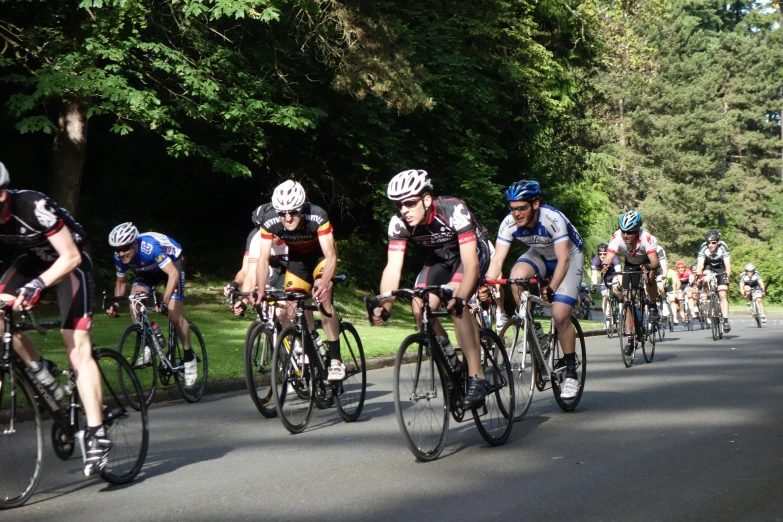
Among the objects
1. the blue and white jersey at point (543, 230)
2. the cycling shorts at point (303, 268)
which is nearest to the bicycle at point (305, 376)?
the cycling shorts at point (303, 268)

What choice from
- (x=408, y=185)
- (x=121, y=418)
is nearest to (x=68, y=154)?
(x=408, y=185)

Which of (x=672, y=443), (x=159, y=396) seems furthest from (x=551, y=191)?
(x=672, y=443)

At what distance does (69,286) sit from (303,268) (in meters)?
3.52

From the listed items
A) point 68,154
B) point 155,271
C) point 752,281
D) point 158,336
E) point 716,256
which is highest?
point 68,154

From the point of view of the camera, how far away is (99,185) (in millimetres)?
29609

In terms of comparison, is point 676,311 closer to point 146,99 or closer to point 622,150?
point 146,99

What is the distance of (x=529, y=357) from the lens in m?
9.26

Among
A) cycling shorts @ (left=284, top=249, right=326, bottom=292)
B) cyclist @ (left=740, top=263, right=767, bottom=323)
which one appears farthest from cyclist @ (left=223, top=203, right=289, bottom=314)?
cyclist @ (left=740, top=263, right=767, bottom=323)

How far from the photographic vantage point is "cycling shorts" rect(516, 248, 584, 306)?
9695mm

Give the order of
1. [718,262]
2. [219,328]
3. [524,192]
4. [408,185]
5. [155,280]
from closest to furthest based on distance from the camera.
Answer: [408,185]
[524,192]
[155,280]
[219,328]
[718,262]

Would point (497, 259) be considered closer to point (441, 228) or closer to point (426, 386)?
point (441, 228)

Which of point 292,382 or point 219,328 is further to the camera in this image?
point 219,328

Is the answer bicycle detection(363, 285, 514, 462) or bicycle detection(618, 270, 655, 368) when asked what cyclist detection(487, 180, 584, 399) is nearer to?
bicycle detection(363, 285, 514, 462)

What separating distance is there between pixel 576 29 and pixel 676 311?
27.8 feet
